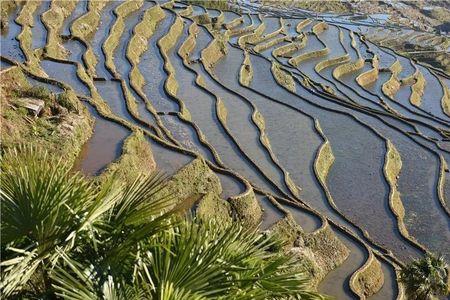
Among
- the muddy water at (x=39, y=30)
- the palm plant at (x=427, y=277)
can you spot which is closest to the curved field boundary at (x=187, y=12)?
the muddy water at (x=39, y=30)

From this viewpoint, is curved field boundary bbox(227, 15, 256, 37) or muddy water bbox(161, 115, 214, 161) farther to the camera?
curved field boundary bbox(227, 15, 256, 37)

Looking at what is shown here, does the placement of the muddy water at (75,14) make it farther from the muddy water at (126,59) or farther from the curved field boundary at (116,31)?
the muddy water at (126,59)

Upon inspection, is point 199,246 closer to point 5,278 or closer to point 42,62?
point 5,278

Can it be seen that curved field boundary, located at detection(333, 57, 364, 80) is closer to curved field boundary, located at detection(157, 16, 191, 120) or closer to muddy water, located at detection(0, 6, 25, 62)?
curved field boundary, located at detection(157, 16, 191, 120)

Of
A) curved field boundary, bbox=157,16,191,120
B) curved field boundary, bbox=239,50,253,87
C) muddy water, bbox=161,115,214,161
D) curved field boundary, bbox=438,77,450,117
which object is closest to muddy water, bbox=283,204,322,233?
muddy water, bbox=161,115,214,161

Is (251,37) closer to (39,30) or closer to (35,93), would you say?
(39,30)

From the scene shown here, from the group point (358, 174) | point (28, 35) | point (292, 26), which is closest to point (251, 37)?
point (292, 26)

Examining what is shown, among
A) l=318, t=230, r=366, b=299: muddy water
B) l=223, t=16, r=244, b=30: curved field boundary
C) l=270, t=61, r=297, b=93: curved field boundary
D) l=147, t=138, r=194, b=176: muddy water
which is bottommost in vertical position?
l=223, t=16, r=244, b=30: curved field boundary
